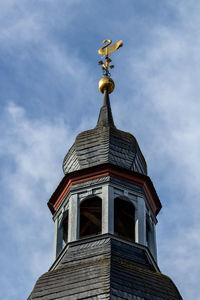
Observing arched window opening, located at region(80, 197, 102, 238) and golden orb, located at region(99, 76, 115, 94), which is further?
golden orb, located at region(99, 76, 115, 94)

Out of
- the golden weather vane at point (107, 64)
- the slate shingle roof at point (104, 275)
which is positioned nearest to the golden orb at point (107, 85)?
the golden weather vane at point (107, 64)

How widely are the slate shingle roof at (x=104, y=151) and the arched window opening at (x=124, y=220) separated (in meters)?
1.27

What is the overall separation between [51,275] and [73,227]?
240 cm

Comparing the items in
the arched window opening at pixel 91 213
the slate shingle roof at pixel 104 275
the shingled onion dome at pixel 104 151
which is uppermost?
the shingled onion dome at pixel 104 151

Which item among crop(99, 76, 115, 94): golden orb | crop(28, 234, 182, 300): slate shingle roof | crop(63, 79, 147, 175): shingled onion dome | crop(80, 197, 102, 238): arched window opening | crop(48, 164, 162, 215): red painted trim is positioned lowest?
crop(28, 234, 182, 300): slate shingle roof

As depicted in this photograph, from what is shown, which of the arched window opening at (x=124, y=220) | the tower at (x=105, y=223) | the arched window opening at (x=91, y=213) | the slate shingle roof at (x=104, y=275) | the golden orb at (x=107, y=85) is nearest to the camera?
the slate shingle roof at (x=104, y=275)

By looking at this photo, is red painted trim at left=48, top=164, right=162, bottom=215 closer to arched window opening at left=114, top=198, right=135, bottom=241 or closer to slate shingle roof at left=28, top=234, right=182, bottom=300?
arched window opening at left=114, top=198, right=135, bottom=241

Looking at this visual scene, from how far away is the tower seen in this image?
94.6 feet

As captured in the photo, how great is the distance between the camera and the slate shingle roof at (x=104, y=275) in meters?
28.3

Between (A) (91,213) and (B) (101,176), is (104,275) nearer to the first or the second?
(B) (101,176)

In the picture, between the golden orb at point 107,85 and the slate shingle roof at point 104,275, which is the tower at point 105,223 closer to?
the slate shingle roof at point 104,275

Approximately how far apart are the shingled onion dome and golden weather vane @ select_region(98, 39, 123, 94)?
10.7 ft

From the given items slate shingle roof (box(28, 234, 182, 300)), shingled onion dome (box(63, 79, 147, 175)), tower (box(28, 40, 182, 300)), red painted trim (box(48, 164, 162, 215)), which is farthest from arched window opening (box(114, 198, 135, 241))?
slate shingle roof (box(28, 234, 182, 300))

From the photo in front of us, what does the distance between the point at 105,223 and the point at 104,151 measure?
3.14 metres
